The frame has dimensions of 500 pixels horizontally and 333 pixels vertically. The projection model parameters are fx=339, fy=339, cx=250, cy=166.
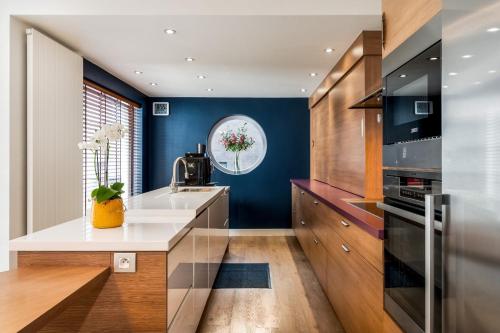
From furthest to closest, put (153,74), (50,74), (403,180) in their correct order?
1. (153,74)
2. (50,74)
3. (403,180)

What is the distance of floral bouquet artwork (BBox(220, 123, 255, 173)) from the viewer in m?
5.86

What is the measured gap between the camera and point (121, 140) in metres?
5.02

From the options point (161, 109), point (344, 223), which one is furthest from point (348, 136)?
point (161, 109)

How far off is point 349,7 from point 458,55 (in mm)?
1917

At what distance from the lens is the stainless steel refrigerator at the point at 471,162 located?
732 millimetres

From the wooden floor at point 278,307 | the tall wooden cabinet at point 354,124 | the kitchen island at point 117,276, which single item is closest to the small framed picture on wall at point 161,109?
the tall wooden cabinet at point 354,124

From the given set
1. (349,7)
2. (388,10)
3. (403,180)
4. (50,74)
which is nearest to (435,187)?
(403,180)

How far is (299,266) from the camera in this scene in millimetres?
3984

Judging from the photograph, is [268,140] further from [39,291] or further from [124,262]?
[39,291]

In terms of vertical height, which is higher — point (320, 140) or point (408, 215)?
point (320, 140)

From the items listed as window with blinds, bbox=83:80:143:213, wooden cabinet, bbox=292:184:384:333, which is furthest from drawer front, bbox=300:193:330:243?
window with blinds, bbox=83:80:143:213

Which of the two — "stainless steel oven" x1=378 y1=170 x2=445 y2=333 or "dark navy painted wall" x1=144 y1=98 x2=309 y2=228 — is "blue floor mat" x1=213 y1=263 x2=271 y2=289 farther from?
"stainless steel oven" x1=378 y1=170 x2=445 y2=333

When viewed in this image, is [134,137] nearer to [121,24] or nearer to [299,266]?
[121,24]

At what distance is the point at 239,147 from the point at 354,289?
407 cm
